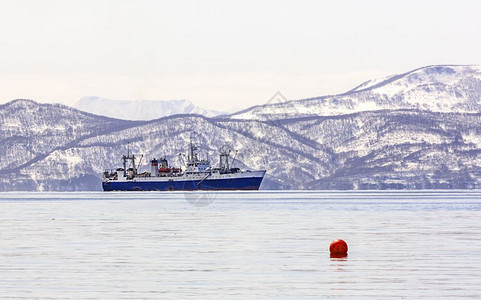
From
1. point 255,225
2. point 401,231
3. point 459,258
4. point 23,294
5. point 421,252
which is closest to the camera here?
point 23,294

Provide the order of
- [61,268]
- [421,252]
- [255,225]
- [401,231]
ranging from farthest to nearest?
[255,225], [401,231], [421,252], [61,268]

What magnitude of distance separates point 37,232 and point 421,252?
3996 centimetres

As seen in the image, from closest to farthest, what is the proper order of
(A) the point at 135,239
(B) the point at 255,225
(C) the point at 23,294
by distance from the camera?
(C) the point at 23,294 < (A) the point at 135,239 < (B) the point at 255,225

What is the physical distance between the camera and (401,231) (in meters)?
95.8

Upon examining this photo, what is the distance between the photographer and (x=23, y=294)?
4803 centimetres

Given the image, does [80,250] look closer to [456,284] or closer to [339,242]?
[339,242]

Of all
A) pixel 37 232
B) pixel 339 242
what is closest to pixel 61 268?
pixel 339 242

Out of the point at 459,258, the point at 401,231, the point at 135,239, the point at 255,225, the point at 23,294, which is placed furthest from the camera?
the point at 255,225

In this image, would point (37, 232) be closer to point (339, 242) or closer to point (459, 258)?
point (339, 242)

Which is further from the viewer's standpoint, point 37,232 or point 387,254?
point 37,232

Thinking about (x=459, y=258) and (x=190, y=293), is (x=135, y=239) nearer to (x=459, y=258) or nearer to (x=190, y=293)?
(x=459, y=258)

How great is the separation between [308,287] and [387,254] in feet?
61.4

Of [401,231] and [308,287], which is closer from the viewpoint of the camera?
[308,287]

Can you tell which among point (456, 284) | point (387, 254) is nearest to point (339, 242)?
point (387, 254)
